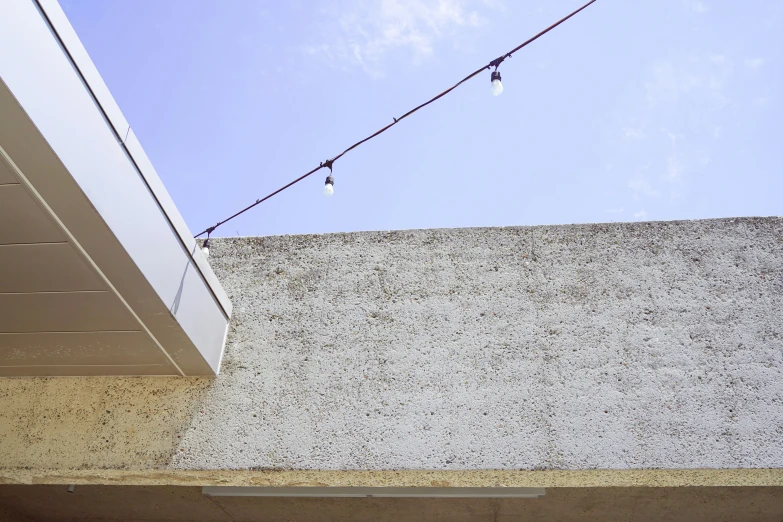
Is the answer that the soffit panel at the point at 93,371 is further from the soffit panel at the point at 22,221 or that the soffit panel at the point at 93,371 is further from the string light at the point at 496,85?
the string light at the point at 496,85

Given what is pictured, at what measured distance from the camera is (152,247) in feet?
5.98

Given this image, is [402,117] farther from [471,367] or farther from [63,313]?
[63,313]

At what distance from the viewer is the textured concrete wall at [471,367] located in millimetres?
2012

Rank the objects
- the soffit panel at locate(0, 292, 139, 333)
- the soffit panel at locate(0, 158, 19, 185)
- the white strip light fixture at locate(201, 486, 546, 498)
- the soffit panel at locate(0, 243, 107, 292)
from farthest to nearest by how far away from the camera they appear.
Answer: the white strip light fixture at locate(201, 486, 546, 498) < the soffit panel at locate(0, 292, 139, 333) < the soffit panel at locate(0, 243, 107, 292) < the soffit panel at locate(0, 158, 19, 185)

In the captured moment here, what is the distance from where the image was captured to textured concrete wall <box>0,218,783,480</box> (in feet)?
6.60

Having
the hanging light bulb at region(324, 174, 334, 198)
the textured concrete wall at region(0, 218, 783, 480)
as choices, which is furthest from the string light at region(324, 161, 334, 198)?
the textured concrete wall at region(0, 218, 783, 480)

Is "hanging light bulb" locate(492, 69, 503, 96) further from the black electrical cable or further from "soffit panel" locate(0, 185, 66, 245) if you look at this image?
"soffit panel" locate(0, 185, 66, 245)

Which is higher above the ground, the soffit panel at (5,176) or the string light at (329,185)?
the string light at (329,185)

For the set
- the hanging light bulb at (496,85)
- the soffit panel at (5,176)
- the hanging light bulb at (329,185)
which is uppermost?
the hanging light bulb at (496,85)

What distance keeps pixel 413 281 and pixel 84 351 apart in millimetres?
1180

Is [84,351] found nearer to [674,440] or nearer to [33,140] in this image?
[33,140]

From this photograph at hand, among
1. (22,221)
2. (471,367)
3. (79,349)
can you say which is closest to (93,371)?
(79,349)

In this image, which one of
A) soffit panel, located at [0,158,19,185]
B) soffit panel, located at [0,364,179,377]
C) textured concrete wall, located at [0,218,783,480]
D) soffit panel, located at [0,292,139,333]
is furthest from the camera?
soffit panel, located at [0,364,179,377]

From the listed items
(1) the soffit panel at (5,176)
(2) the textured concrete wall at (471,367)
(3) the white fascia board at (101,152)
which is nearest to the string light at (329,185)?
(2) the textured concrete wall at (471,367)
